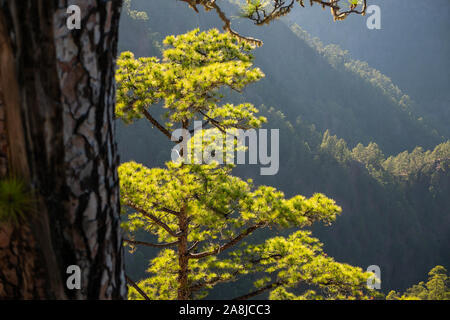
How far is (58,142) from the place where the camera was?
100cm

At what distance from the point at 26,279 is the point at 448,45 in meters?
A: 168

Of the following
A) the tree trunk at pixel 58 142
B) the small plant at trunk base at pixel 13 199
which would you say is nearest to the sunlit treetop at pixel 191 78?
the tree trunk at pixel 58 142

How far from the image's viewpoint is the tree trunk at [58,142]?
0.95 m

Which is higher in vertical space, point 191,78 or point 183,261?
point 191,78

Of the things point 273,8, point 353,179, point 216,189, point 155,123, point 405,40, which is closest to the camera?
point 273,8

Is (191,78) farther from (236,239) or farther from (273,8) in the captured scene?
(236,239)

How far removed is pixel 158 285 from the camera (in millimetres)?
5152

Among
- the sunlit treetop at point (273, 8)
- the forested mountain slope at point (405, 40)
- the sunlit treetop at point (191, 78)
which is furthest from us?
the forested mountain slope at point (405, 40)

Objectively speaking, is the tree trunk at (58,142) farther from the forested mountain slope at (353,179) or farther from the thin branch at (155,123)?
the forested mountain slope at (353,179)

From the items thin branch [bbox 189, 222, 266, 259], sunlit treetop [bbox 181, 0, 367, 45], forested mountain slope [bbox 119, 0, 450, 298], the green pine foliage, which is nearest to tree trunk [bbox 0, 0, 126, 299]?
sunlit treetop [bbox 181, 0, 367, 45]

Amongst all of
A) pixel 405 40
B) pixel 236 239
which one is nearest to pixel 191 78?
pixel 236 239

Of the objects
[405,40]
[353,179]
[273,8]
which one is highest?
[405,40]

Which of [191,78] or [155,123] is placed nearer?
[191,78]
